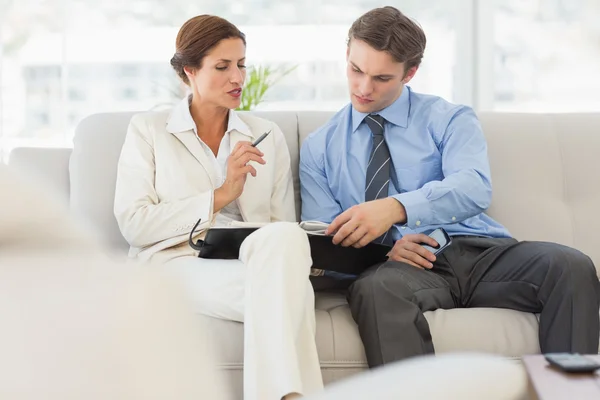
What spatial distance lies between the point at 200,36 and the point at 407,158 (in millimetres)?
726

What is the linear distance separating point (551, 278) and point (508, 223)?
51 centimetres

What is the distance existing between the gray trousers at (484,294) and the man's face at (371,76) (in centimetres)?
52

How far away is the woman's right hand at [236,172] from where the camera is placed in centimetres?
218

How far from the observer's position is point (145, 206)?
7.18 ft

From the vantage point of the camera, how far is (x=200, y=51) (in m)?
2.42

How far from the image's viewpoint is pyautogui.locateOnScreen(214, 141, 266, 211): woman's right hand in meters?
2.18

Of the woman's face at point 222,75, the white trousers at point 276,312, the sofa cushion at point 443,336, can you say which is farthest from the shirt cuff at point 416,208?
the woman's face at point 222,75

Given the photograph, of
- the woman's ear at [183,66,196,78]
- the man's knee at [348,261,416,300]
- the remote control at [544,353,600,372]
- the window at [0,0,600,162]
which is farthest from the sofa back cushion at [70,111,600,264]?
the window at [0,0,600,162]

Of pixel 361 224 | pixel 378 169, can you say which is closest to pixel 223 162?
pixel 378 169

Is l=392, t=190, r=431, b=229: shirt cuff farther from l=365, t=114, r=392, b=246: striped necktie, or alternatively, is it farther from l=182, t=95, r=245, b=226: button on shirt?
l=182, t=95, r=245, b=226: button on shirt

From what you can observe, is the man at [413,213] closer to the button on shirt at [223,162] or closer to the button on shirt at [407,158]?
the button on shirt at [407,158]

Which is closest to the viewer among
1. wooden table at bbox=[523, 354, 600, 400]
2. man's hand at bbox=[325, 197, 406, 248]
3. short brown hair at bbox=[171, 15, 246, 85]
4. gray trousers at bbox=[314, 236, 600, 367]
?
wooden table at bbox=[523, 354, 600, 400]

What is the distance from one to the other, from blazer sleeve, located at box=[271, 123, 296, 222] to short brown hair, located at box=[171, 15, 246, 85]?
0.32m

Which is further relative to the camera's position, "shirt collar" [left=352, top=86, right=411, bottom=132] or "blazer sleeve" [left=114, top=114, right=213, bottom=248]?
"shirt collar" [left=352, top=86, right=411, bottom=132]
